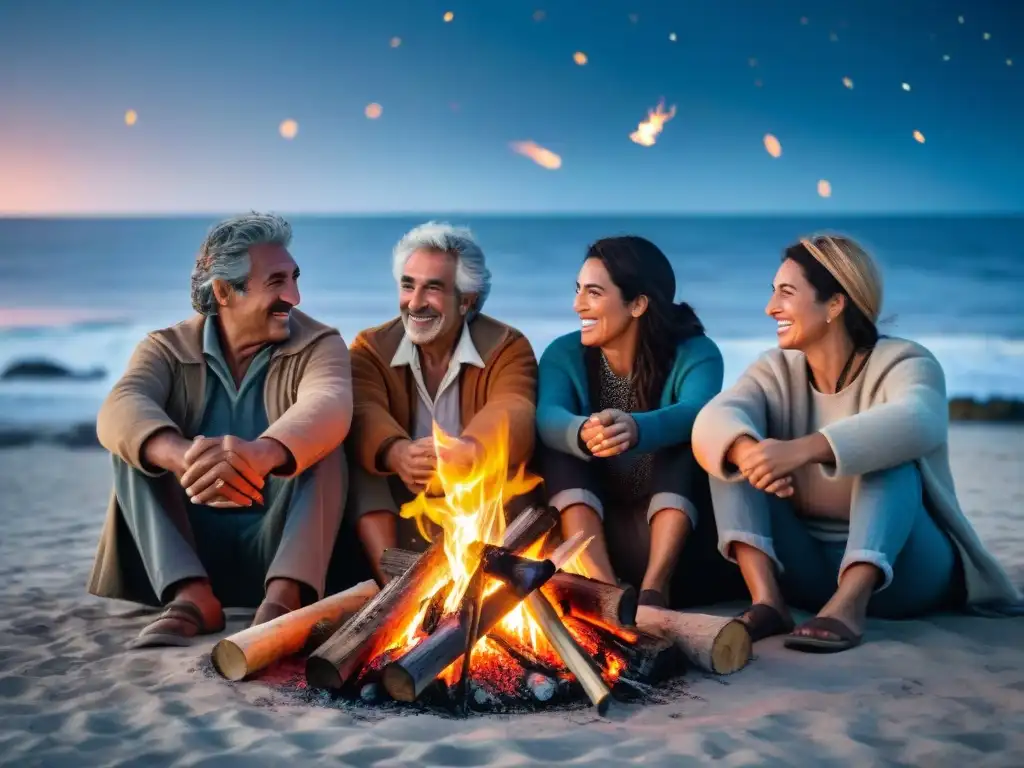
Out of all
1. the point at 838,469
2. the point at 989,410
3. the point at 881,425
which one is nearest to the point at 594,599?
the point at 838,469

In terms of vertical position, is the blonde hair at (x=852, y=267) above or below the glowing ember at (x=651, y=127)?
below

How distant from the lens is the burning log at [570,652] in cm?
295

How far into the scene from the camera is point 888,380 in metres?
3.71

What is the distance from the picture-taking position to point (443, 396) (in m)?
4.16

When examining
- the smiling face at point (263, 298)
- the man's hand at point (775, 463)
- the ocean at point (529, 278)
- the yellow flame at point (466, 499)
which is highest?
the ocean at point (529, 278)

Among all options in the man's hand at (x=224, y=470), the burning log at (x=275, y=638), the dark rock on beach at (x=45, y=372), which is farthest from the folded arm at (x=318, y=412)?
the dark rock on beach at (x=45, y=372)

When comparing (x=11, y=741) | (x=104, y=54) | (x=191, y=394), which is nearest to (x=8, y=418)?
(x=191, y=394)

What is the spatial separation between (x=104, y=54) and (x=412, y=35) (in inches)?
202

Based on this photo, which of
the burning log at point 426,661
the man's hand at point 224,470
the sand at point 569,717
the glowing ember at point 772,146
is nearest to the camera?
the sand at point 569,717

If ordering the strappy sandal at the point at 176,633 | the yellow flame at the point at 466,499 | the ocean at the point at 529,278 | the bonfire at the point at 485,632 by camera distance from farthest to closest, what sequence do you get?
the ocean at the point at 529,278, the strappy sandal at the point at 176,633, the yellow flame at the point at 466,499, the bonfire at the point at 485,632

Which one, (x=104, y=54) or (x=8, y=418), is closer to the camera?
(x=8, y=418)

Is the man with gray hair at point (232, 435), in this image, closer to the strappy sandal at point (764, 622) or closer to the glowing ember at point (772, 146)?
the strappy sandal at point (764, 622)

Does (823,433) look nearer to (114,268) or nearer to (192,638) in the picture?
(192,638)

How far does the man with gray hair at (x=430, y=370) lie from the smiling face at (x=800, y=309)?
0.86m
